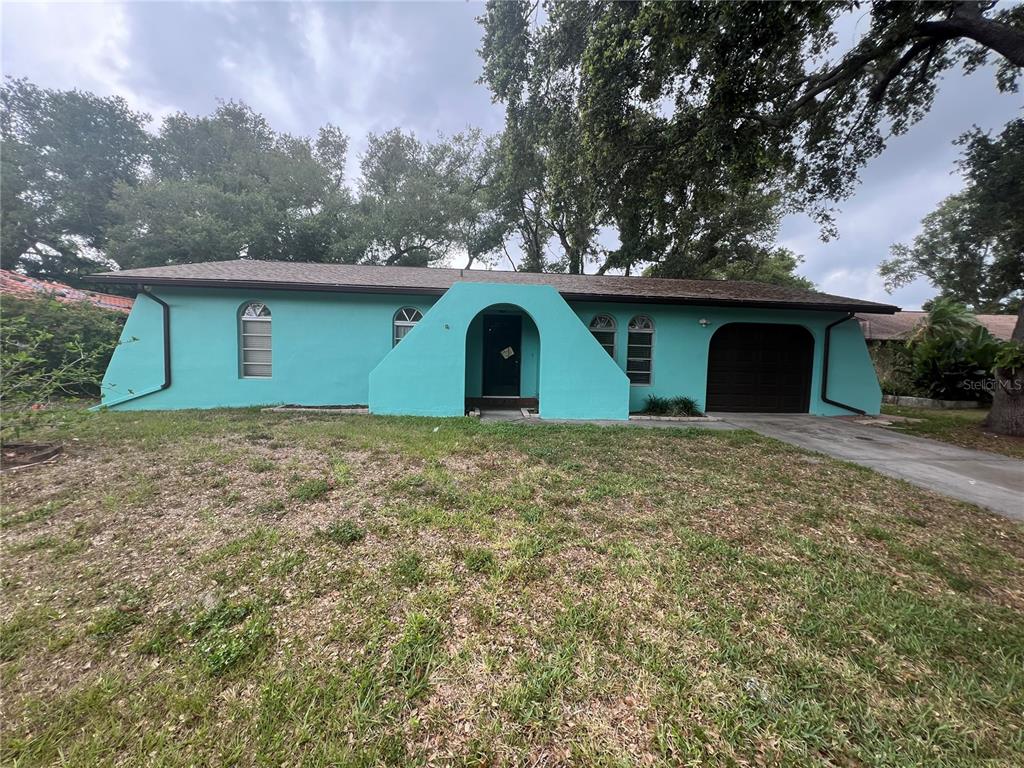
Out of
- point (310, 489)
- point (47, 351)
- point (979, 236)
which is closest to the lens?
point (310, 489)

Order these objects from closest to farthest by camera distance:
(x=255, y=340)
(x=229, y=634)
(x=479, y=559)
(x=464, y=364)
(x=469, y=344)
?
(x=229, y=634)
(x=479, y=559)
(x=464, y=364)
(x=255, y=340)
(x=469, y=344)

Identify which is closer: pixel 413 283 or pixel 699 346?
pixel 413 283

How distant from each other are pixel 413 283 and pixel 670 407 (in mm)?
7297

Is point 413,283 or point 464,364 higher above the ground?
point 413,283

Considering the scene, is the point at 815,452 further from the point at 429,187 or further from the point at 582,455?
the point at 429,187

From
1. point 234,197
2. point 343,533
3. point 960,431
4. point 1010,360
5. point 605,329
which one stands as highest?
point 234,197

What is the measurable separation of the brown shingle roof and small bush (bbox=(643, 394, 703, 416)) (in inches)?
98.7

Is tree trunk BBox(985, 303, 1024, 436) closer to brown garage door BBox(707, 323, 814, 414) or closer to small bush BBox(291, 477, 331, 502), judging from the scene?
brown garage door BBox(707, 323, 814, 414)

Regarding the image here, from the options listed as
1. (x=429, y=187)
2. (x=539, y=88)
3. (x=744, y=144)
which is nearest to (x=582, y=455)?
(x=744, y=144)

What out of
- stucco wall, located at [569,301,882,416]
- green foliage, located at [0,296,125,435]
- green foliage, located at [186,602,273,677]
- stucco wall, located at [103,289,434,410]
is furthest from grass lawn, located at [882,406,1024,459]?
green foliage, located at [0,296,125,435]

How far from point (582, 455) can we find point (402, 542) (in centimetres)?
322

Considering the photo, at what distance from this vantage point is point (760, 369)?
32.9 ft

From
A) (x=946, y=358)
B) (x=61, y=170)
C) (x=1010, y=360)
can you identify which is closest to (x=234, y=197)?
(x=61, y=170)

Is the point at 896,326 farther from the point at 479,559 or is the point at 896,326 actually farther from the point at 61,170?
the point at 61,170
